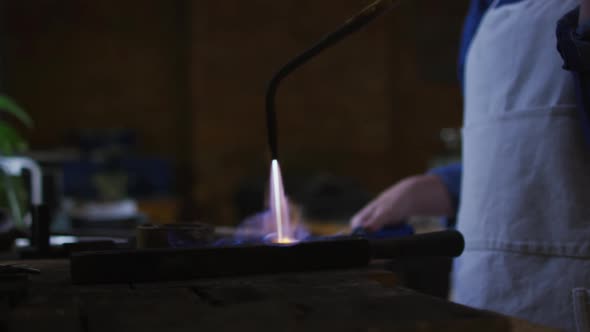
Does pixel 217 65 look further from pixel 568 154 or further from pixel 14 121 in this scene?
pixel 568 154

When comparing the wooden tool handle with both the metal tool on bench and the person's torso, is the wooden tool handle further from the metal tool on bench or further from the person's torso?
the person's torso

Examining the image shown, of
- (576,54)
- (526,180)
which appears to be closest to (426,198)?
(526,180)

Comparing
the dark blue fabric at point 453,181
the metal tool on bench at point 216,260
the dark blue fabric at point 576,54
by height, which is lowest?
the metal tool on bench at point 216,260

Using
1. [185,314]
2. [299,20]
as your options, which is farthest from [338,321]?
[299,20]

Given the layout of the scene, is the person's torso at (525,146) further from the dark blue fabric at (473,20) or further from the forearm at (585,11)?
the forearm at (585,11)

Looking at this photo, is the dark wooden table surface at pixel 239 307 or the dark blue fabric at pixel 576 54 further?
the dark blue fabric at pixel 576 54

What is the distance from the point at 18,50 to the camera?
239 inches

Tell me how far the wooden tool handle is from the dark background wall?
5.10m

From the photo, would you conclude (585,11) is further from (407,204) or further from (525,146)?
(407,204)

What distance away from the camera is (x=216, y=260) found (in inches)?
32.3

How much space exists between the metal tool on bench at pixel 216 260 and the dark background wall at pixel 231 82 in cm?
521

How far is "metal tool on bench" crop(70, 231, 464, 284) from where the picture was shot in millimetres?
790

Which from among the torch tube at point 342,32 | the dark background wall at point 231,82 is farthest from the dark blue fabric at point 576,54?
the dark background wall at point 231,82

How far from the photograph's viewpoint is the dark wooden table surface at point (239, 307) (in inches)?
22.6
